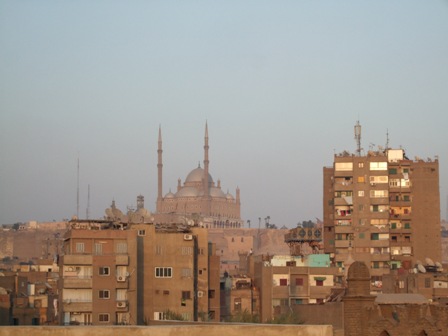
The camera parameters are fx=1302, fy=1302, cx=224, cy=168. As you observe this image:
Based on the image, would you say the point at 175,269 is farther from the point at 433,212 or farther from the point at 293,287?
the point at 433,212

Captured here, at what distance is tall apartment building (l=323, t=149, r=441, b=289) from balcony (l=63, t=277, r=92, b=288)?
24921mm

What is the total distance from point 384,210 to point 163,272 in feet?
82.1

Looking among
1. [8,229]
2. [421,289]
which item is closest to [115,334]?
[421,289]

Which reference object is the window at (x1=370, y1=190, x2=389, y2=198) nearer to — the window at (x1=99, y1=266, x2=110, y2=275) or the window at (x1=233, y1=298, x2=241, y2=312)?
the window at (x1=233, y1=298, x2=241, y2=312)

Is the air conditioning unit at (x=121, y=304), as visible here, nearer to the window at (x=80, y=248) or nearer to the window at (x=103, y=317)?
the window at (x=103, y=317)

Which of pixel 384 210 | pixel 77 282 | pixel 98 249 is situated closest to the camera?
pixel 77 282

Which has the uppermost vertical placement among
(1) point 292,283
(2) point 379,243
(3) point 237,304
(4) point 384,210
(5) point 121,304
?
(4) point 384,210

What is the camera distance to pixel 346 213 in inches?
2928

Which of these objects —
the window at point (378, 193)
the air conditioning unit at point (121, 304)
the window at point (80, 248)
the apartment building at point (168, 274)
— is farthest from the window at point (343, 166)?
the air conditioning unit at point (121, 304)

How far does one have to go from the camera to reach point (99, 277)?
164 feet

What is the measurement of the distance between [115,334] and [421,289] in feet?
133

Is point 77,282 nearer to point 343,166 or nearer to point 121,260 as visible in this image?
point 121,260

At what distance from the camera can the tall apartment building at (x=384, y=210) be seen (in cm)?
7319

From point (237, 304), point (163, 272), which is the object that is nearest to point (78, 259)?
point (163, 272)
